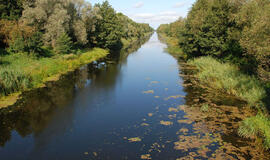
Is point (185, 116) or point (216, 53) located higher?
point (216, 53)

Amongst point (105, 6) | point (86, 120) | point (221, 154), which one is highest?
point (105, 6)

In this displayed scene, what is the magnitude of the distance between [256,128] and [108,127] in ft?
36.3

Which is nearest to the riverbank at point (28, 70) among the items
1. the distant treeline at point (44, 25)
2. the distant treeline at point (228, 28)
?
the distant treeline at point (44, 25)

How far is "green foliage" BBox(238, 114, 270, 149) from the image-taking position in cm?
1384

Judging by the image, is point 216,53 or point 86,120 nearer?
point 86,120

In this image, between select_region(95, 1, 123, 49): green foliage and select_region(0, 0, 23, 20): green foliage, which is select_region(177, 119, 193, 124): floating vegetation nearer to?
select_region(0, 0, 23, 20): green foliage

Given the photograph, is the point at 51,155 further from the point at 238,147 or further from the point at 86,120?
the point at 238,147

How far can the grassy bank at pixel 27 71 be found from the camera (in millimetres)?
22344

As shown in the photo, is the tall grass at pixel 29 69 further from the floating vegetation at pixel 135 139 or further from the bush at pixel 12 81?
the floating vegetation at pixel 135 139

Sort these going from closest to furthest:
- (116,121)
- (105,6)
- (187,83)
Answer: (116,121)
(187,83)
(105,6)

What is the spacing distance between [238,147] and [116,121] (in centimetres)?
958

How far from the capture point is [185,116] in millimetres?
19156

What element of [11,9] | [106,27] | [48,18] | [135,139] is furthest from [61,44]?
[135,139]

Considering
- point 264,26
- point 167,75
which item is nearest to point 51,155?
point 264,26
